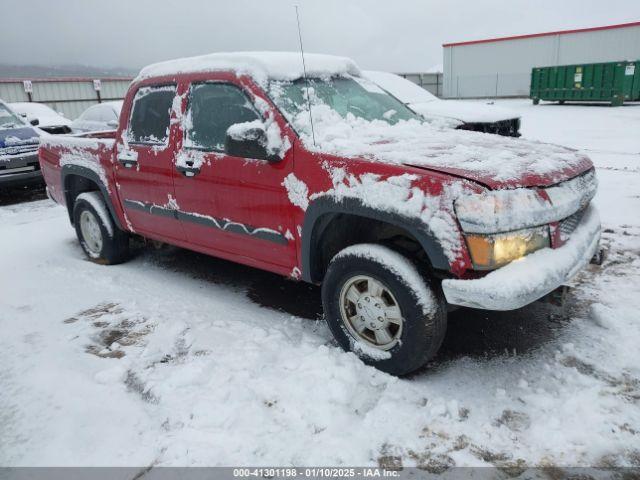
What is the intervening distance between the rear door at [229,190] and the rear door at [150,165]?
0.60 ft

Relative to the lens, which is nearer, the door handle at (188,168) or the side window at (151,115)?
the door handle at (188,168)

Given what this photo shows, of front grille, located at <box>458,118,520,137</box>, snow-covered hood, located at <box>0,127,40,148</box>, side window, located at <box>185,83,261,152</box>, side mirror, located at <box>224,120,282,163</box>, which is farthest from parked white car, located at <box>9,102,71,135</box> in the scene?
side mirror, located at <box>224,120,282,163</box>

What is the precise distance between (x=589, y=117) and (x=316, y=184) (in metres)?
17.8

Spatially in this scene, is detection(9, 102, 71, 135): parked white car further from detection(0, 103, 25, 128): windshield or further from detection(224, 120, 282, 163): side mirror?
detection(224, 120, 282, 163): side mirror

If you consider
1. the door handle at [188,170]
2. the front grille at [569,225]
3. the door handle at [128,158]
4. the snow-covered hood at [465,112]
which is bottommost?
the front grille at [569,225]

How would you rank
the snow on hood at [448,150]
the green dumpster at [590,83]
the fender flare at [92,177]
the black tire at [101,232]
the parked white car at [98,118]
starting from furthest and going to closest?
the green dumpster at [590,83]
the parked white car at [98,118]
the black tire at [101,232]
the fender flare at [92,177]
the snow on hood at [448,150]

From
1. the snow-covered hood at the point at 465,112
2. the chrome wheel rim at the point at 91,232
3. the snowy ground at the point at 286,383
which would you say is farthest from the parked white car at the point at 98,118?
the snowy ground at the point at 286,383

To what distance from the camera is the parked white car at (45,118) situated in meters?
13.0

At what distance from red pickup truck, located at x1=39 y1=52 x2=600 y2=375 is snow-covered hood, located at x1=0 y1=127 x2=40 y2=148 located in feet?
18.6

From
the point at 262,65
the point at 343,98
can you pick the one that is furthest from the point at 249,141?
the point at 343,98

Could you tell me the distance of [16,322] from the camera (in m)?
3.91

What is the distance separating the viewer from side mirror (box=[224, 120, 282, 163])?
3.08m

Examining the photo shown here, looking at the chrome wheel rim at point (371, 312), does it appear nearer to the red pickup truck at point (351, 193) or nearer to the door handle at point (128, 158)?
the red pickup truck at point (351, 193)

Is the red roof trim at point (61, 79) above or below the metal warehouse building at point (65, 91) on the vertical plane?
above
